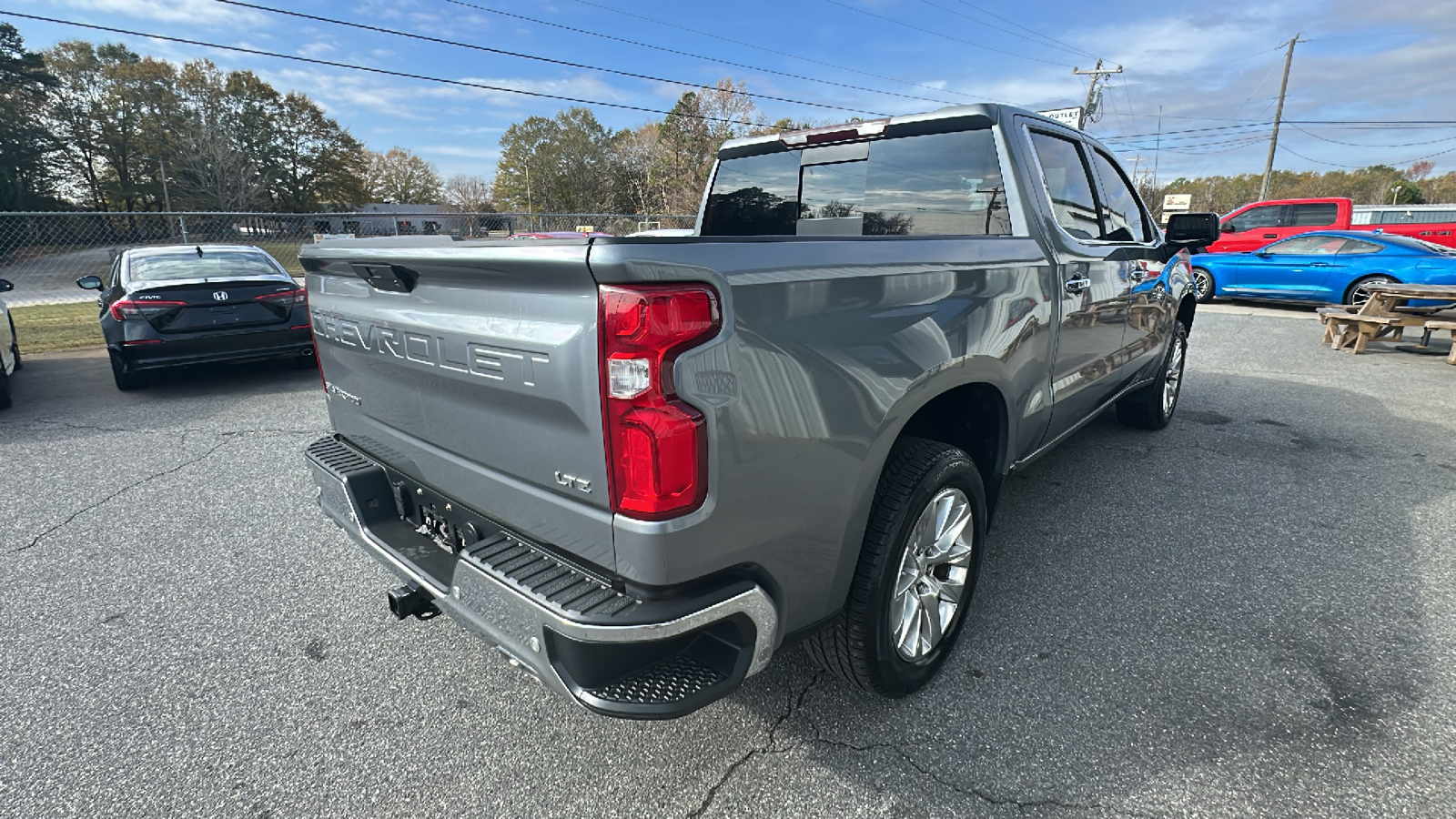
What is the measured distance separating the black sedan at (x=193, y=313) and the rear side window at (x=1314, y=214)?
18238 mm

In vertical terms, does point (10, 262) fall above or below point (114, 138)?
below

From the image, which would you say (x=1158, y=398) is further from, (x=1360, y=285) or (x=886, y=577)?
(x=1360, y=285)

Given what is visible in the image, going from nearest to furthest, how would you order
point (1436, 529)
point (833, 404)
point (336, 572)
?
1. point (833, 404)
2. point (336, 572)
3. point (1436, 529)

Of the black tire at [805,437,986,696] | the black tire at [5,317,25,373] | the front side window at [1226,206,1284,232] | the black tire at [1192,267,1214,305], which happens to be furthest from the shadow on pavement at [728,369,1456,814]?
the front side window at [1226,206,1284,232]

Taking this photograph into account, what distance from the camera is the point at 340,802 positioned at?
1970mm

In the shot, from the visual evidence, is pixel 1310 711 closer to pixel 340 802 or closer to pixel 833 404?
pixel 833 404

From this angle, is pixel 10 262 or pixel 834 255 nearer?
pixel 834 255

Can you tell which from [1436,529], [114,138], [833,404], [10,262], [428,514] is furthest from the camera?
[114,138]

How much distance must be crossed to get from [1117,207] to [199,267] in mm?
8059

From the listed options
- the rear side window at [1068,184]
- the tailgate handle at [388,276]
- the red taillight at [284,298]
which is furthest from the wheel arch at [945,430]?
the red taillight at [284,298]

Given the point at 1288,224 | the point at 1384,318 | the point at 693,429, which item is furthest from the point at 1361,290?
the point at 693,429

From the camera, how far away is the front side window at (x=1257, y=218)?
15.1 m

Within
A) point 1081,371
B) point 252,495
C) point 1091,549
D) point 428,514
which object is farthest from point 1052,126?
point 252,495

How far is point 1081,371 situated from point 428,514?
9.60 feet
